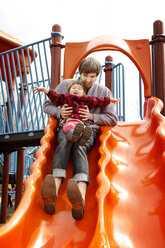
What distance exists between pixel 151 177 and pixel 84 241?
0.65 meters

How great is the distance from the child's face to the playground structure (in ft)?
1.21

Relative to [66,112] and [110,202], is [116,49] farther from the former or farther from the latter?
[110,202]

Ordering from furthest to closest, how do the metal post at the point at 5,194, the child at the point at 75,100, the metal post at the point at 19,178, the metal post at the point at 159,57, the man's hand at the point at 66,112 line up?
the metal post at the point at 19,178 → the metal post at the point at 5,194 → the metal post at the point at 159,57 → the man's hand at the point at 66,112 → the child at the point at 75,100

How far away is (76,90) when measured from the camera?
2.33 metres

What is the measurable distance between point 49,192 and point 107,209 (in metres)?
0.36

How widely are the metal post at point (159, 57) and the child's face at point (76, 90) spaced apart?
1.32 m

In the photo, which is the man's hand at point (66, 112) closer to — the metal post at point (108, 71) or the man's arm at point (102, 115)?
the man's arm at point (102, 115)

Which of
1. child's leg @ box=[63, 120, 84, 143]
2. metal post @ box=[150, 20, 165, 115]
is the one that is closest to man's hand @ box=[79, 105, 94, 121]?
child's leg @ box=[63, 120, 84, 143]

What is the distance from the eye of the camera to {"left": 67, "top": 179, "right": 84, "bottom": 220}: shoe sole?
150 centimetres

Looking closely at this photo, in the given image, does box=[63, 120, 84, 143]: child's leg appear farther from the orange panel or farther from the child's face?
the orange panel

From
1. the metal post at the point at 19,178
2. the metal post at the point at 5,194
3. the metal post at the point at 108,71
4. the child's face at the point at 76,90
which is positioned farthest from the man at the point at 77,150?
the metal post at the point at 5,194

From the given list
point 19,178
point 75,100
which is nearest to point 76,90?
point 75,100

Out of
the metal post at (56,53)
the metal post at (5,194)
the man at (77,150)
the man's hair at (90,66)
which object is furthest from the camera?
the metal post at (5,194)

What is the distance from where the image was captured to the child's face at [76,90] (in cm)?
233
